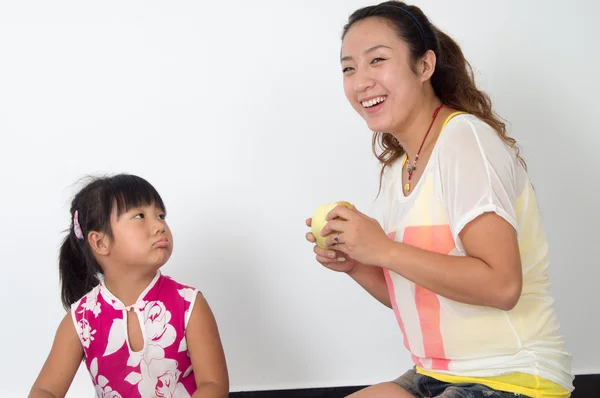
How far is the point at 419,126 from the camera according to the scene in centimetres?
152

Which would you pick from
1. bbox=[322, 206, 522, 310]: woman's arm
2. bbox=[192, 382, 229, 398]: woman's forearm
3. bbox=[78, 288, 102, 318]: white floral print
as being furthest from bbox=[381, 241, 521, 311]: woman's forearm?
bbox=[78, 288, 102, 318]: white floral print

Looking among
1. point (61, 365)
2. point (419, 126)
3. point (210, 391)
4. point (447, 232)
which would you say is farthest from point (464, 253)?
point (61, 365)

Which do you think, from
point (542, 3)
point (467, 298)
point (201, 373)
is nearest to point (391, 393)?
point (467, 298)

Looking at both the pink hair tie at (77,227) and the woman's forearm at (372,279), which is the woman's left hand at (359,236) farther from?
the pink hair tie at (77,227)

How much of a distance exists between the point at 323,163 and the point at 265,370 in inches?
28.2

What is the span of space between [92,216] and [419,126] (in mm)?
844

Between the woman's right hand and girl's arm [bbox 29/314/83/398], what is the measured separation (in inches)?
25.9

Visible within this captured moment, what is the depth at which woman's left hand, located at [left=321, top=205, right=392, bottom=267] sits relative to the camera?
1.35m

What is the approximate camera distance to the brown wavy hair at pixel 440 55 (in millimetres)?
1496

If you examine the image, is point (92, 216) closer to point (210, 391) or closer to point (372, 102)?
point (210, 391)

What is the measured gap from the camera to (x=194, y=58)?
233cm

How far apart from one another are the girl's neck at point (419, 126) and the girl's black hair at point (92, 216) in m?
0.66

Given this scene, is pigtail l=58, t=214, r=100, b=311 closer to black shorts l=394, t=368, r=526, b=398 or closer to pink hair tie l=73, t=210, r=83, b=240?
pink hair tie l=73, t=210, r=83, b=240

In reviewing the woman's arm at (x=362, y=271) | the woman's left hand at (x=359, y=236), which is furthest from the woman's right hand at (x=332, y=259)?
the woman's left hand at (x=359, y=236)
